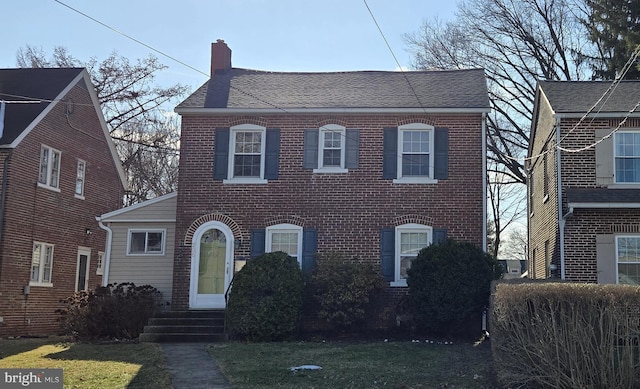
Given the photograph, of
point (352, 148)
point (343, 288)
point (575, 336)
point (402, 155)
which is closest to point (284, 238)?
point (343, 288)

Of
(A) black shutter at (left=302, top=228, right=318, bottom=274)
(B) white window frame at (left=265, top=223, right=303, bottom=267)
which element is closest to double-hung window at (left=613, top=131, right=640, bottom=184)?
(A) black shutter at (left=302, top=228, right=318, bottom=274)

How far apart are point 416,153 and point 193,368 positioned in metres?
8.78

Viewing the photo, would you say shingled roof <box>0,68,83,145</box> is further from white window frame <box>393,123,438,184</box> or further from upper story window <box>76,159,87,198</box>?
white window frame <box>393,123,438,184</box>

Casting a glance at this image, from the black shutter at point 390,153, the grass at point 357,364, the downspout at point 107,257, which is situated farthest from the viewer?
the downspout at point 107,257

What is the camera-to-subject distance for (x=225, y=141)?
18469mm

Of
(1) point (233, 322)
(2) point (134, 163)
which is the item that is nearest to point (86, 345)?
(1) point (233, 322)

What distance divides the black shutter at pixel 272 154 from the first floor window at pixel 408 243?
11.8 ft

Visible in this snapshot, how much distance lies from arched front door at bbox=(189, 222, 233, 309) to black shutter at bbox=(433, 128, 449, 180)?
561 cm

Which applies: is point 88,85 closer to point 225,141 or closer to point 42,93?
point 42,93

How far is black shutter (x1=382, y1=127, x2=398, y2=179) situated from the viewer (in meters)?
17.9

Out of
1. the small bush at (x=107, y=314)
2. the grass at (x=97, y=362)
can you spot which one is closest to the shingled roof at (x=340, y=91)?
the small bush at (x=107, y=314)

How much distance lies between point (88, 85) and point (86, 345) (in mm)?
12145

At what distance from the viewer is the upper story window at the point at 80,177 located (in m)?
→ 24.0

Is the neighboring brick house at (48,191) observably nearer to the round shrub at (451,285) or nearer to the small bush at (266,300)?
the small bush at (266,300)
